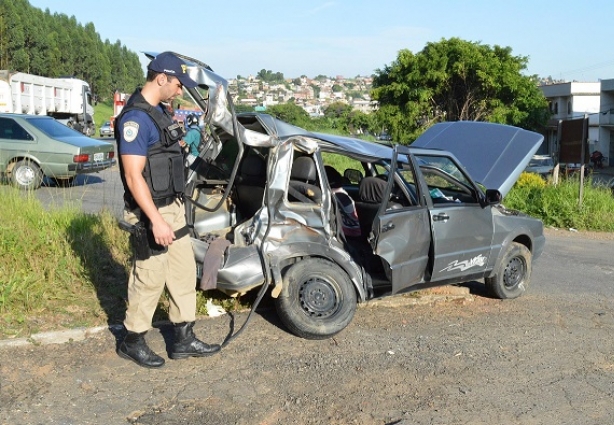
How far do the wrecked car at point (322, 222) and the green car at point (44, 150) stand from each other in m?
8.05

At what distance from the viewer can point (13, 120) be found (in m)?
13.5

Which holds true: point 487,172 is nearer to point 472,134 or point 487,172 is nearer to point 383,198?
point 472,134

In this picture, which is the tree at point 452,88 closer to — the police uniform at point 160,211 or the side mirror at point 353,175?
the side mirror at point 353,175

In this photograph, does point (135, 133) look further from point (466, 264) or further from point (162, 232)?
point (466, 264)

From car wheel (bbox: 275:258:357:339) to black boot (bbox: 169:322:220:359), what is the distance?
71 centimetres

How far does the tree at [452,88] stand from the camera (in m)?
28.7

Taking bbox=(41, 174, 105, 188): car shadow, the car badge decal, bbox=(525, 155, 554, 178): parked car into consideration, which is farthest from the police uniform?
bbox=(525, 155, 554, 178): parked car

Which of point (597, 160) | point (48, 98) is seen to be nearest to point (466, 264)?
point (48, 98)

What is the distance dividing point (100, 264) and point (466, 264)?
3371 mm

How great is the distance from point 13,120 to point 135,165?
34.9 ft

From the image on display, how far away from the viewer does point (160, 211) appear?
14.5 feet

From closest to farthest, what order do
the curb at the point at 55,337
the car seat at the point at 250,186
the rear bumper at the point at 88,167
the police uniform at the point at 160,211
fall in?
the police uniform at the point at 160,211, the curb at the point at 55,337, the car seat at the point at 250,186, the rear bumper at the point at 88,167

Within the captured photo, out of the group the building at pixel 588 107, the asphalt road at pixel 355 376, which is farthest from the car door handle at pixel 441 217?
the building at pixel 588 107

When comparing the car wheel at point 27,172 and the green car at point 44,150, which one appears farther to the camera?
the green car at point 44,150
